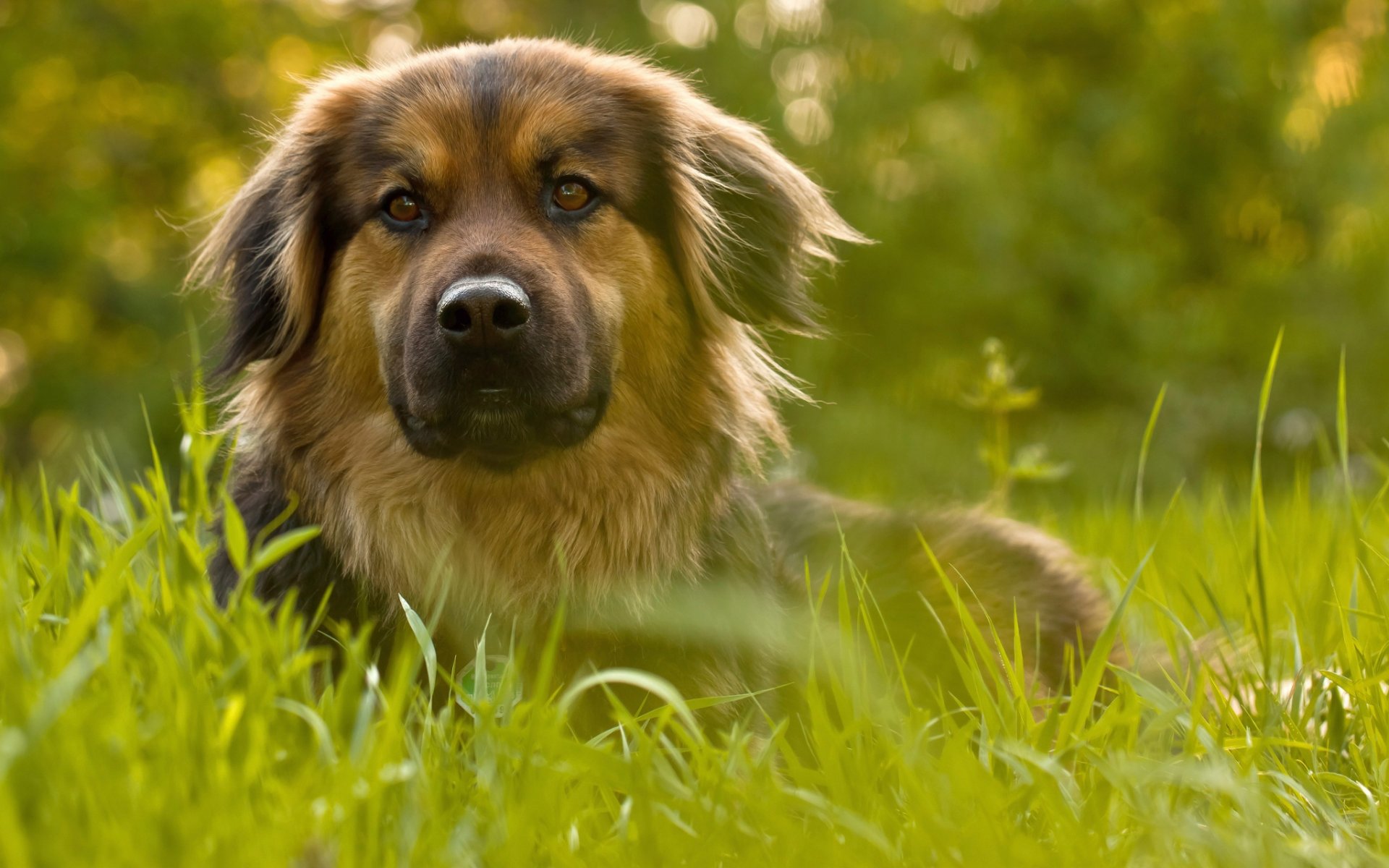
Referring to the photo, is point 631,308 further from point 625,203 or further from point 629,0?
point 629,0

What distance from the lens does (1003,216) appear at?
28.7 ft

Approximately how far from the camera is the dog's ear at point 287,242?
11.4 feet

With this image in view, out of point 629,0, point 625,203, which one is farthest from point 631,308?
point 629,0

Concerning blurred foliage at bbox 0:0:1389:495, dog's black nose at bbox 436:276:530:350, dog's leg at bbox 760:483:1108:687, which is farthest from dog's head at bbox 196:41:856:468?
blurred foliage at bbox 0:0:1389:495

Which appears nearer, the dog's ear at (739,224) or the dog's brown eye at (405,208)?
the dog's brown eye at (405,208)

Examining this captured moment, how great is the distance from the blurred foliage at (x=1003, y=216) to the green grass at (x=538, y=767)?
5865mm

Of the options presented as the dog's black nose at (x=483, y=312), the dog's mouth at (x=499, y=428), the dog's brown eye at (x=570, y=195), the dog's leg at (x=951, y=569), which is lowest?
the dog's leg at (x=951, y=569)

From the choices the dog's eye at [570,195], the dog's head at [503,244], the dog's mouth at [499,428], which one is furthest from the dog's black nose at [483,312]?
the dog's eye at [570,195]

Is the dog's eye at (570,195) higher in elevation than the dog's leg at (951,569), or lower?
higher

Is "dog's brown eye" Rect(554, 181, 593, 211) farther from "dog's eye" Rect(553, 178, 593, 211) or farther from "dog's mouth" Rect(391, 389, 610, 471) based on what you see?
"dog's mouth" Rect(391, 389, 610, 471)

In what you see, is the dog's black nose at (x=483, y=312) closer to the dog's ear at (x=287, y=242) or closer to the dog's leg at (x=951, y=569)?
the dog's ear at (x=287, y=242)

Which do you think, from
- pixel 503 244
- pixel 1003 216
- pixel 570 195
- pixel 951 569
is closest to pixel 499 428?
pixel 503 244

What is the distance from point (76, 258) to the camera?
916cm

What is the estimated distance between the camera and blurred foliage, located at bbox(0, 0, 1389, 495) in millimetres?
8398
